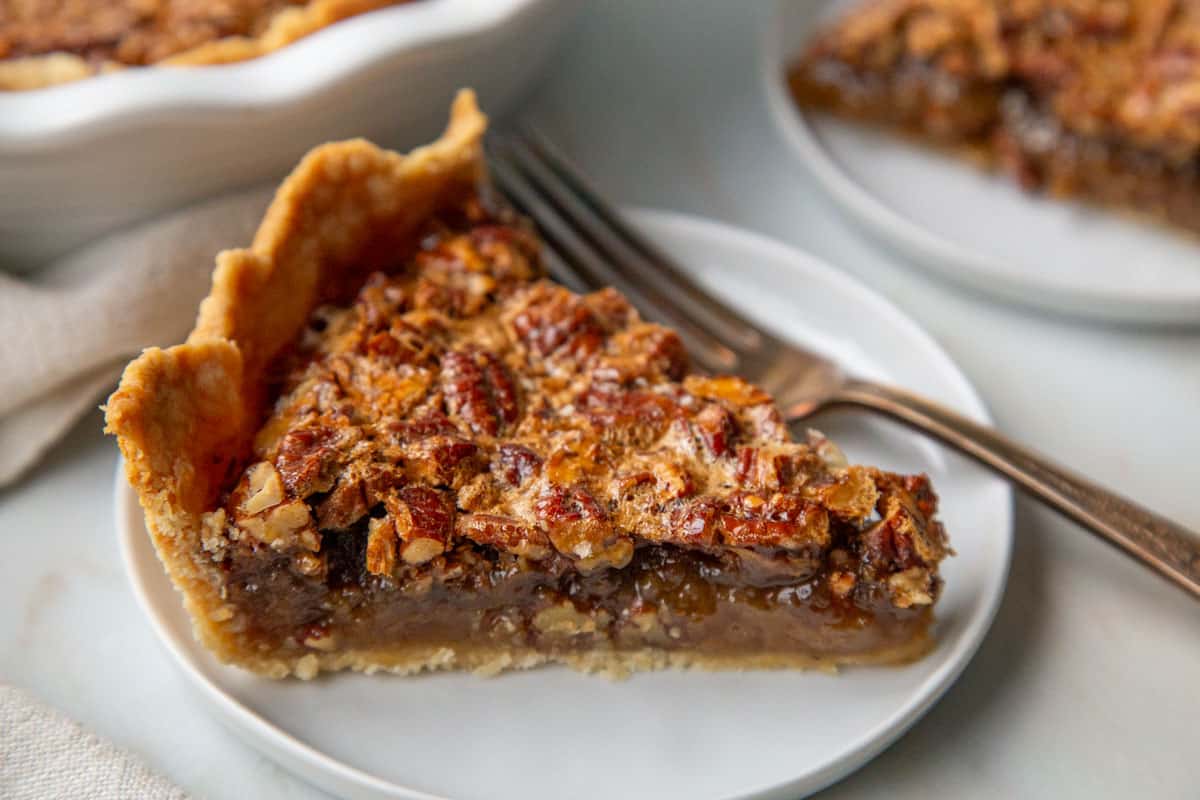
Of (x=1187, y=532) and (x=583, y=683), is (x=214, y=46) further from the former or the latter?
(x=1187, y=532)

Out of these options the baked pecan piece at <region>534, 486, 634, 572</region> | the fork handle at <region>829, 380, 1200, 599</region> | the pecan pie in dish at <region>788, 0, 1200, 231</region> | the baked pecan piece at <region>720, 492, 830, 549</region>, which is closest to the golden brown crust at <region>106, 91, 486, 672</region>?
the baked pecan piece at <region>534, 486, 634, 572</region>

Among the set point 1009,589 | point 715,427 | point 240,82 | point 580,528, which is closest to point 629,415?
point 715,427

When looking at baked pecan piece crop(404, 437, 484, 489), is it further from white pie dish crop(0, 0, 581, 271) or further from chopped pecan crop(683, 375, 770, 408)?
white pie dish crop(0, 0, 581, 271)

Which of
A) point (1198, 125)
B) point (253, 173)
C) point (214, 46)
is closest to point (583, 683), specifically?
point (253, 173)

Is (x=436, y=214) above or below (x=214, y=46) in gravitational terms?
below

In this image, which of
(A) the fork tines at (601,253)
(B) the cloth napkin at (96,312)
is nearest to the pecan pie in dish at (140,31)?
(B) the cloth napkin at (96,312)

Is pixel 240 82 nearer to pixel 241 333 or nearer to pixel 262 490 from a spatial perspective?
pixel 241 333

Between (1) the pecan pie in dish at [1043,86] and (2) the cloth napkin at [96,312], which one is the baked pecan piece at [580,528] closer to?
(2) the cloth napkin at [96,312]
